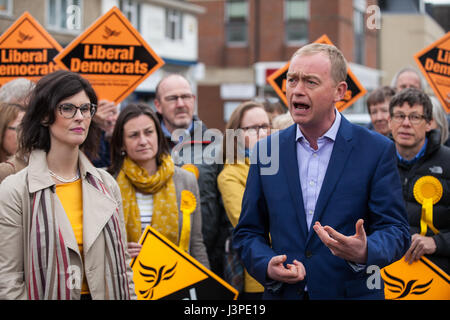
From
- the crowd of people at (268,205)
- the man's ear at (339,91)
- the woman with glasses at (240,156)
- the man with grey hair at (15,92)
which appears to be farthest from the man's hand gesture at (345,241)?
the man with grey hair at (15,92)

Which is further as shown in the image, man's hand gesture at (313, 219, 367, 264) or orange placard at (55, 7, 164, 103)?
orange placard at (55, 7, 164, 103)

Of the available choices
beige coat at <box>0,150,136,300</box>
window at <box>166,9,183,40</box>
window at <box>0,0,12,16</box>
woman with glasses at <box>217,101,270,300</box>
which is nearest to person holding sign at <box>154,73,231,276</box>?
woman with glasses at <box>217,101,270,300</box>

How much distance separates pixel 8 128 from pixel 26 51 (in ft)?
5.57

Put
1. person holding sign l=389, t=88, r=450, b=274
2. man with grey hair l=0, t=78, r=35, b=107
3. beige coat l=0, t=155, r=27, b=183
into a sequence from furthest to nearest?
man with grey hair l=0, t=78, r=35, b=107, person holding sign l=389, t=88, r=450, b=274, beige coat l=0, t=155, r=27, b=183

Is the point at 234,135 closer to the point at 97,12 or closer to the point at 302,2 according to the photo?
the point at 97,12

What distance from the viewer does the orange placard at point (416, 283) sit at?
4.46 metres

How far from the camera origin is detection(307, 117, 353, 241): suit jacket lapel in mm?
2947

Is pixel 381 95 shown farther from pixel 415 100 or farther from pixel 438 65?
pixel 415 100

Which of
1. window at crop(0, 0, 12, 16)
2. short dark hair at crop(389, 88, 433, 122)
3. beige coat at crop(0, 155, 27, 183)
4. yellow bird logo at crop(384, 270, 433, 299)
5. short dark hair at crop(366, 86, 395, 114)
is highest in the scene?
window at crop(0, 0, 12, 16)

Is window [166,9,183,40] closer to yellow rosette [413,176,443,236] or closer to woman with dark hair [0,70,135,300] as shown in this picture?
yellow rosette [413,176,443,236]

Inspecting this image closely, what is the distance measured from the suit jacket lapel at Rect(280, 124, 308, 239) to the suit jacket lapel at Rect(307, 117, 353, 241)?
0.07 meters

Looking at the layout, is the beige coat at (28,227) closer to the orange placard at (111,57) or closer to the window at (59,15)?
the orange placard at (111,57)

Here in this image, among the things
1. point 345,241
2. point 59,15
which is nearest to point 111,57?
point 345,241

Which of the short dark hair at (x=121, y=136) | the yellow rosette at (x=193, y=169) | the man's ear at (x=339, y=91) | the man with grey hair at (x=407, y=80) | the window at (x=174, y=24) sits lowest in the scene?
the yellow rosette at (x=193, y=169)
